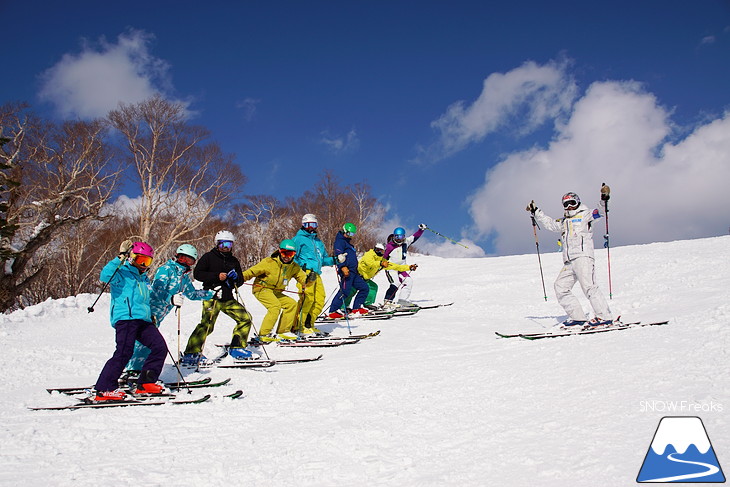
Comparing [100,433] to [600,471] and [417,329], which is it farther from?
[417,329]

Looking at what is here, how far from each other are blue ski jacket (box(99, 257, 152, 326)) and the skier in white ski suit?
20.4 ft

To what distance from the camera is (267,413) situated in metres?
4.32

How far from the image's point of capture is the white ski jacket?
7.71 meters

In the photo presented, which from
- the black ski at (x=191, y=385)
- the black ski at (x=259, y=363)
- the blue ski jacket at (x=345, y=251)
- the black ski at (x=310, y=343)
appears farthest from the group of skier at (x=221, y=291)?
the black ski at (x=259, y=363)

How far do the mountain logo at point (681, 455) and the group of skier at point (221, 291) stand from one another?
452cm

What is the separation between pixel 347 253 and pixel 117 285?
6.29 meters

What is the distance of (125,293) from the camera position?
5.19m

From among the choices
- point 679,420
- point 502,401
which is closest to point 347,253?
point 502,401

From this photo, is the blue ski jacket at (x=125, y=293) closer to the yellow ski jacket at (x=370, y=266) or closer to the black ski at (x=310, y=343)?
the black ski at (x=310, y=343)

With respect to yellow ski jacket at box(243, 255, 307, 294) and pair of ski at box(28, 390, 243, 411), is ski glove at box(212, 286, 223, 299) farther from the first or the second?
pair of ski at box(28, 390, 243, 411)

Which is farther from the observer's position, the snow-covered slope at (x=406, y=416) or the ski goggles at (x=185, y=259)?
the ski goggles at (x=185, y=259)

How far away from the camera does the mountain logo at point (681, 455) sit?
8.00 ft

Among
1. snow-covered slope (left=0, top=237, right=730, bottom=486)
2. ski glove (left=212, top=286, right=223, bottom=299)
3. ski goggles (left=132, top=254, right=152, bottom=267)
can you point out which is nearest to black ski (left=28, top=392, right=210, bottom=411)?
snow-covered slope (left=0, top=237, right=730, bottom=486)

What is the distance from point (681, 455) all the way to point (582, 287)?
5.31 meters
